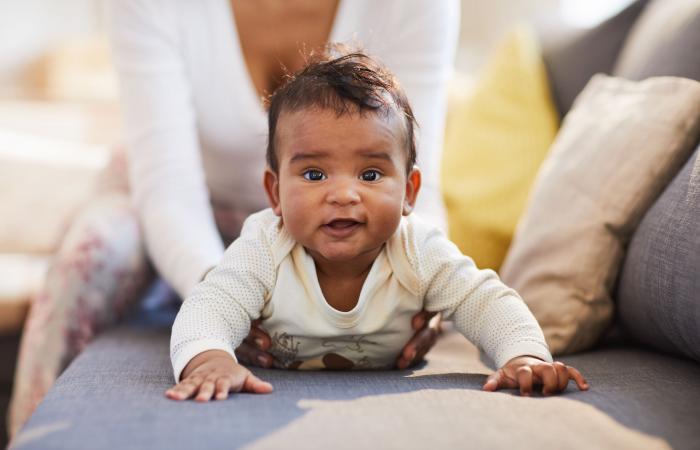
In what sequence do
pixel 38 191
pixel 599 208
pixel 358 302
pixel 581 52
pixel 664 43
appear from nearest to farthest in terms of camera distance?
pixel 358 302 → pixel 599 208 → pixel 664 43 → pixel 581 52 → pixel 38 191

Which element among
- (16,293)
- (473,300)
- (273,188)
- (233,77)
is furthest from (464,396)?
(16,293)

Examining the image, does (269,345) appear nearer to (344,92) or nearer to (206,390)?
(206,390)

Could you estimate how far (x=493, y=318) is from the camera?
1008 millimetres

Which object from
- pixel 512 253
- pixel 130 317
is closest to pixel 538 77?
pixel 512 253

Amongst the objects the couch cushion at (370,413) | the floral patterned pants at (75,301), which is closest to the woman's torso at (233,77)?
the floral patterned pants at (75,301)

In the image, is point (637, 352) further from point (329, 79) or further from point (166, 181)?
point (166, 181)

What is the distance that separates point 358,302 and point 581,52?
3.03 feet

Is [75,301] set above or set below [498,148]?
below

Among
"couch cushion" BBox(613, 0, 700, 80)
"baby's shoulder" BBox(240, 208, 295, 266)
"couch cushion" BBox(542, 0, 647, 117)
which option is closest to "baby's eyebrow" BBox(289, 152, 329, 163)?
"baby's shoulder" BBox(240, 208, 295, 266)

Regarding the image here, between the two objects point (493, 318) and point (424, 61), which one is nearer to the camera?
point (493, 318)

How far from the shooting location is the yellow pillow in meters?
1.54

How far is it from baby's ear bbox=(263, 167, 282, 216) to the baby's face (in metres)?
0.06

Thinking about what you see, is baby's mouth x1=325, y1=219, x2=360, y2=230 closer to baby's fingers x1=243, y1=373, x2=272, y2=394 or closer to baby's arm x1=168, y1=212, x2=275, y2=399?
baby's arm x1=168, y1=212, x2=275, y2=399

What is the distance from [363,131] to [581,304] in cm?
46
